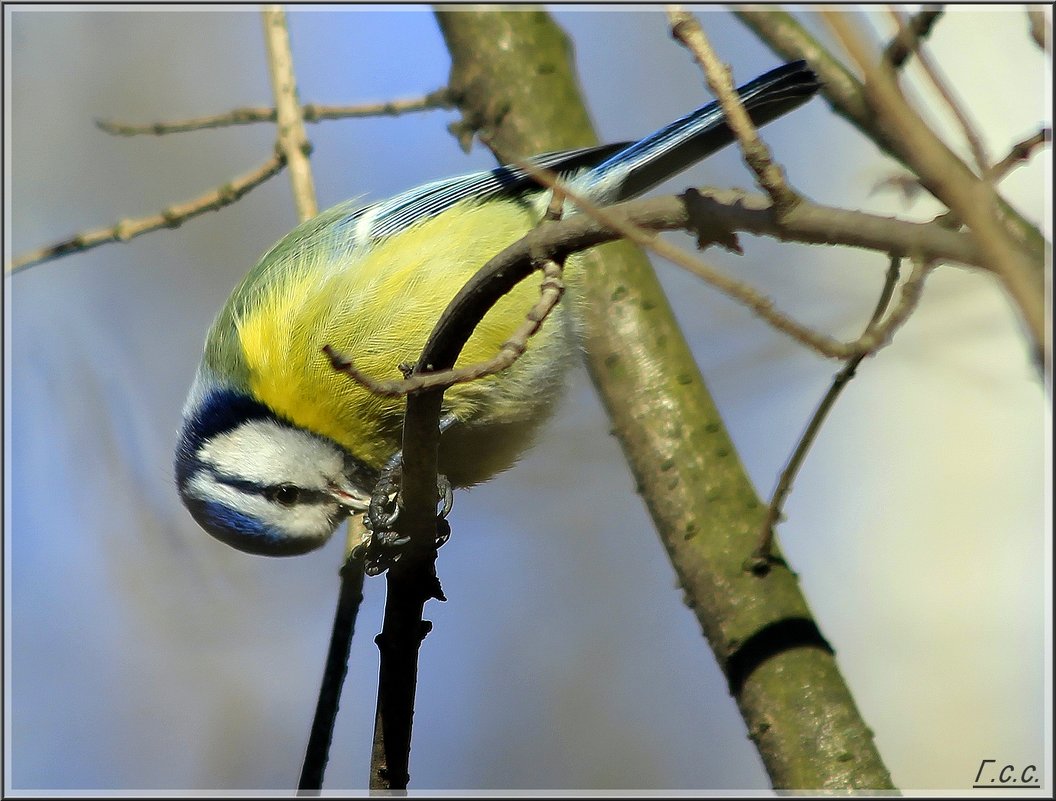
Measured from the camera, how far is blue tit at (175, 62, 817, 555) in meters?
2.25

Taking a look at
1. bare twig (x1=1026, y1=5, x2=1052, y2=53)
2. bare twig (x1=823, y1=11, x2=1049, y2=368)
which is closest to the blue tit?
bare twig (x1=1026, y1=5, x2=1052, y2=53)

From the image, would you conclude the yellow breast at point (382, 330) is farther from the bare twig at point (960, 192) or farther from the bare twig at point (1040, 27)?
the bare twig at point (960, 192)

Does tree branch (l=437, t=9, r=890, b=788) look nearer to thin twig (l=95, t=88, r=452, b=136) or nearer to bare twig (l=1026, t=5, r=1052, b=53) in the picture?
thin twig (l=95, t=88, r=452, b=136)

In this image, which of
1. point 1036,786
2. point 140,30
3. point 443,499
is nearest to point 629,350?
point 443,499

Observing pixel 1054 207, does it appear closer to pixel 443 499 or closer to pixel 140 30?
pixel 443 499

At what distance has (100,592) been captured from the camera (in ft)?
12.6

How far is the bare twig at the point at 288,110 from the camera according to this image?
2.86 m

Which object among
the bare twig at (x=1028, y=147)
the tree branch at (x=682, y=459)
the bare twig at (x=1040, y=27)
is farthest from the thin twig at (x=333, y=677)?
the bare twig at (x=1040, y=27)

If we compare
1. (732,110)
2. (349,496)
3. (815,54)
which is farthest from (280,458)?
(815,54)

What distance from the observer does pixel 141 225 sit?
2.64 metres

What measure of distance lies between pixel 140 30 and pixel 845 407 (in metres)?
4.32

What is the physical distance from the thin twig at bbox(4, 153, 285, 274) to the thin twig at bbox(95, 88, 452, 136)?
8.0 inches

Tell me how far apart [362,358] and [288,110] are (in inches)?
41.4

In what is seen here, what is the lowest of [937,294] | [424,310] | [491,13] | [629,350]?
[424,310]
